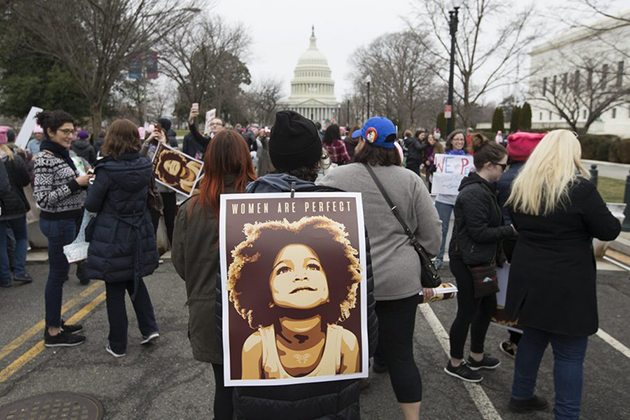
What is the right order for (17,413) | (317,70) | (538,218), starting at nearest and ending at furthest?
1. (538,218)
2. (17,413)
3. (317,70)

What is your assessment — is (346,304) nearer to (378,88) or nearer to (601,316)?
(601,316)

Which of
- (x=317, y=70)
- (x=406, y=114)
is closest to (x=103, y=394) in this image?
(x=406, y=114)

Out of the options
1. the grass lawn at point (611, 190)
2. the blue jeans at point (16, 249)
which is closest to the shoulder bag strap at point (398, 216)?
the blue jeans at point (16, 249)

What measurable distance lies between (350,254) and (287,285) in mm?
268

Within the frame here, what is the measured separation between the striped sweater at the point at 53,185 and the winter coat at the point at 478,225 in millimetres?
3199

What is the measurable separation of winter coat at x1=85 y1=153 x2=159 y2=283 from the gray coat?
187cm

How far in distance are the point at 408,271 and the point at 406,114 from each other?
4635cm

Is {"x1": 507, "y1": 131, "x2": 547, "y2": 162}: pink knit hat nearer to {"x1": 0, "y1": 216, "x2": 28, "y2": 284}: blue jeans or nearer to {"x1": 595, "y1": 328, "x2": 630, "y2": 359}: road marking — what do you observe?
{"x1": 595, "y1": 328, "x2": 630, "y2": 359}: road marking

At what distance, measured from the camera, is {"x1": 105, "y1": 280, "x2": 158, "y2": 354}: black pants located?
13.1ft

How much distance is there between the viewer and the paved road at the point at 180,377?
3.32 m

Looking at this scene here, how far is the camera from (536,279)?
2928 mm

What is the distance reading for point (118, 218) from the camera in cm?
385

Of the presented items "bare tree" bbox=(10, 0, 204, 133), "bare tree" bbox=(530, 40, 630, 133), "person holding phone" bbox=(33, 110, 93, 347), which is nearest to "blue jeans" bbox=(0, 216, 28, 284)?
"person holding phone" bbox=(33, 110, 93, 347)

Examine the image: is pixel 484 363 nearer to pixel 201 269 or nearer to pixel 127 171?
pixel 201 269
